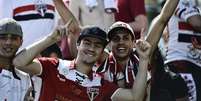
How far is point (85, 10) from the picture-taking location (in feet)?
35.2

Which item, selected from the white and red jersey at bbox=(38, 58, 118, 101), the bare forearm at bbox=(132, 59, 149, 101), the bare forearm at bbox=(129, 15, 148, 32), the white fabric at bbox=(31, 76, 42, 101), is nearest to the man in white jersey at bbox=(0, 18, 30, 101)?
the white fabric at bbox=(31, 76, 42, 101)

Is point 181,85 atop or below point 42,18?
below

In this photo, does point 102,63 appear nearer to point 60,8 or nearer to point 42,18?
point 60,8

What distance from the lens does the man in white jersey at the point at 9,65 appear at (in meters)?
9.12

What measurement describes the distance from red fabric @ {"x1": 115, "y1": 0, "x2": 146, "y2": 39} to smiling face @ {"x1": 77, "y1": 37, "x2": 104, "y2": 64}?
153 cm

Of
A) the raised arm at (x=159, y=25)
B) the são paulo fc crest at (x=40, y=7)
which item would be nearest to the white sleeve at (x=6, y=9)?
the são paulo fc crest at (x=40, y=7)

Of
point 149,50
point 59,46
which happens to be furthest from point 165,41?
point 149,50

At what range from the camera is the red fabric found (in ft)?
35.1

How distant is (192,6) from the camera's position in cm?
1080

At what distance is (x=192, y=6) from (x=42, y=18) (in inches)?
64.1

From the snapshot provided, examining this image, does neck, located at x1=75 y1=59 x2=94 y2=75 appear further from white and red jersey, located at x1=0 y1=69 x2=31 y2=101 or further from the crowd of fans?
white and red jersey, located at x1=0 y1=69 x2=31 y2=101

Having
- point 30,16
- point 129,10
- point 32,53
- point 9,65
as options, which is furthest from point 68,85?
point 129,10

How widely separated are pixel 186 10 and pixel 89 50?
1.96 m

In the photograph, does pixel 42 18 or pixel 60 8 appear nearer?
pixel 60 8
